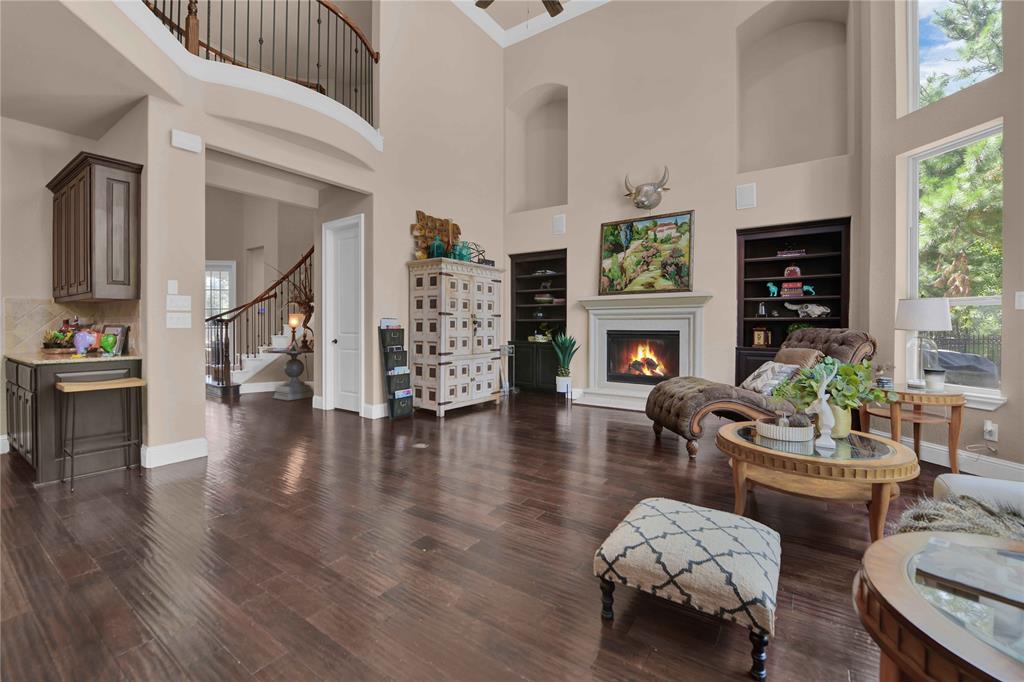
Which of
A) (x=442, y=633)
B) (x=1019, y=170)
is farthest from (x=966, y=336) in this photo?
(x=442, y=633)

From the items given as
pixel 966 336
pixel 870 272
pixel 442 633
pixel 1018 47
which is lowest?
pixel 442 633

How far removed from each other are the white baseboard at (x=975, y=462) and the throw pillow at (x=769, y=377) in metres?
1.27

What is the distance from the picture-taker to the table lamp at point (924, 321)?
3.36 meters

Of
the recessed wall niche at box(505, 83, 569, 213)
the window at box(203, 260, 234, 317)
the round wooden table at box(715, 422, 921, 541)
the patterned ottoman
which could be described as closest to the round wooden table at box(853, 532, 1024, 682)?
the patterned ottoman

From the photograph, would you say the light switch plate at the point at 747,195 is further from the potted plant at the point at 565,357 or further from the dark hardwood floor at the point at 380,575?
the dark hardwood floor at the point at 380,575

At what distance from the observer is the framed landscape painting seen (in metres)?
5.90

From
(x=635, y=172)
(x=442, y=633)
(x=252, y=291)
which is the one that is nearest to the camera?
(x=442, y=633)

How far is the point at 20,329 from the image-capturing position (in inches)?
150

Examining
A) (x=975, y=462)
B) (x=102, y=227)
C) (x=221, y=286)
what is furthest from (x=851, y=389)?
(x=221, y=286)

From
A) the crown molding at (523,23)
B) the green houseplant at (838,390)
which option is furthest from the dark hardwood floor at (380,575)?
the crown molding at (523,23)

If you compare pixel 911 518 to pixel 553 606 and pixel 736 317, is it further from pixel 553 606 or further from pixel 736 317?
pixel 736 317

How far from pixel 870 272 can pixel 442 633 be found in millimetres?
5117

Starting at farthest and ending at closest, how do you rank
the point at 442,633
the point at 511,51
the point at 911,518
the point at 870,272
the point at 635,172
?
the point at 511,51 < the point at 635,172 < the point at 870,272 < the point at 911,518 < the point at 442,633

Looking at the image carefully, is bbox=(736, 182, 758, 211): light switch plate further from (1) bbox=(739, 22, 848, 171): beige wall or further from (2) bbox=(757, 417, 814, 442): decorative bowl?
(2) bbox=(757, 417, 814, 442): decorative bowl
